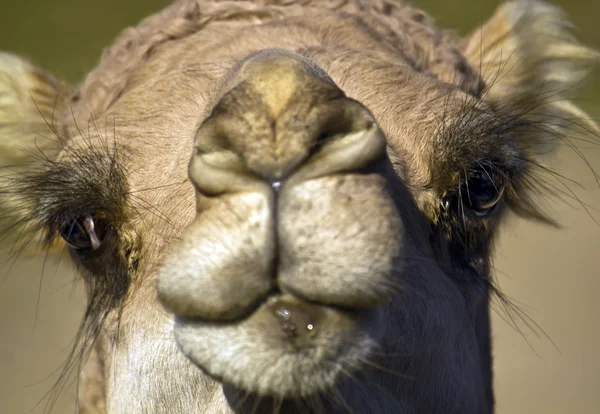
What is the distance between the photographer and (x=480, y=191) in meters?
3.47

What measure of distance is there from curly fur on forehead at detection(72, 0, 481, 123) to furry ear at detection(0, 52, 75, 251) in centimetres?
17

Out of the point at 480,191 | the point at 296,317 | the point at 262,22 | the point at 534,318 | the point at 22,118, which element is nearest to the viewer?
Answer: the point at 296,317

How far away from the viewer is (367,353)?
256 centimetres

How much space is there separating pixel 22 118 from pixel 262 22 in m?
1.33

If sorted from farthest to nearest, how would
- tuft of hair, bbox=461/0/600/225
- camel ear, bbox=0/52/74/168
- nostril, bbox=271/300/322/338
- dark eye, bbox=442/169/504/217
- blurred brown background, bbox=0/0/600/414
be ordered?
blurred brown background, bbox=0/0/600/414 → tuft of hair, bbox=461/0/600/225 → camel ear, bbox=0/52/74/168 → dark eye, bbox=442/169/504/217 → nostril, bbox=271/300/322/338

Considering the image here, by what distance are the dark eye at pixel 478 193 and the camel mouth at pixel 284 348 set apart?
106 centimetres

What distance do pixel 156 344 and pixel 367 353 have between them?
98 centimetres

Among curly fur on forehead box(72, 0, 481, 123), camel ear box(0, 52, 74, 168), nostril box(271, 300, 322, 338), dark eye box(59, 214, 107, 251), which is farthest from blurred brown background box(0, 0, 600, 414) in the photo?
nostril box(271, 300, 322, 338)

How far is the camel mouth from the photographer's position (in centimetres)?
249

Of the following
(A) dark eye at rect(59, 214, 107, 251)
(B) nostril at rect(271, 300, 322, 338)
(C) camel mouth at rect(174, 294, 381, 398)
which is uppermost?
(B) nostril at rect(271, 300, 322, 338)

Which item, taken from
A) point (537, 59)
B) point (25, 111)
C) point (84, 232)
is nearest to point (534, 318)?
point (537, 59)

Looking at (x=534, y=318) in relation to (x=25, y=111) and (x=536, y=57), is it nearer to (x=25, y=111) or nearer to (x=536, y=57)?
(x=536, y=57)

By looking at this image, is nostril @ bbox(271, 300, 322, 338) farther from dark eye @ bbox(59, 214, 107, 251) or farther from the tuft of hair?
the tuft of hair

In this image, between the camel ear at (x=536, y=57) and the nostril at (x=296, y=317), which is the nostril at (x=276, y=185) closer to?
the nostril at (x=296, y=317)
